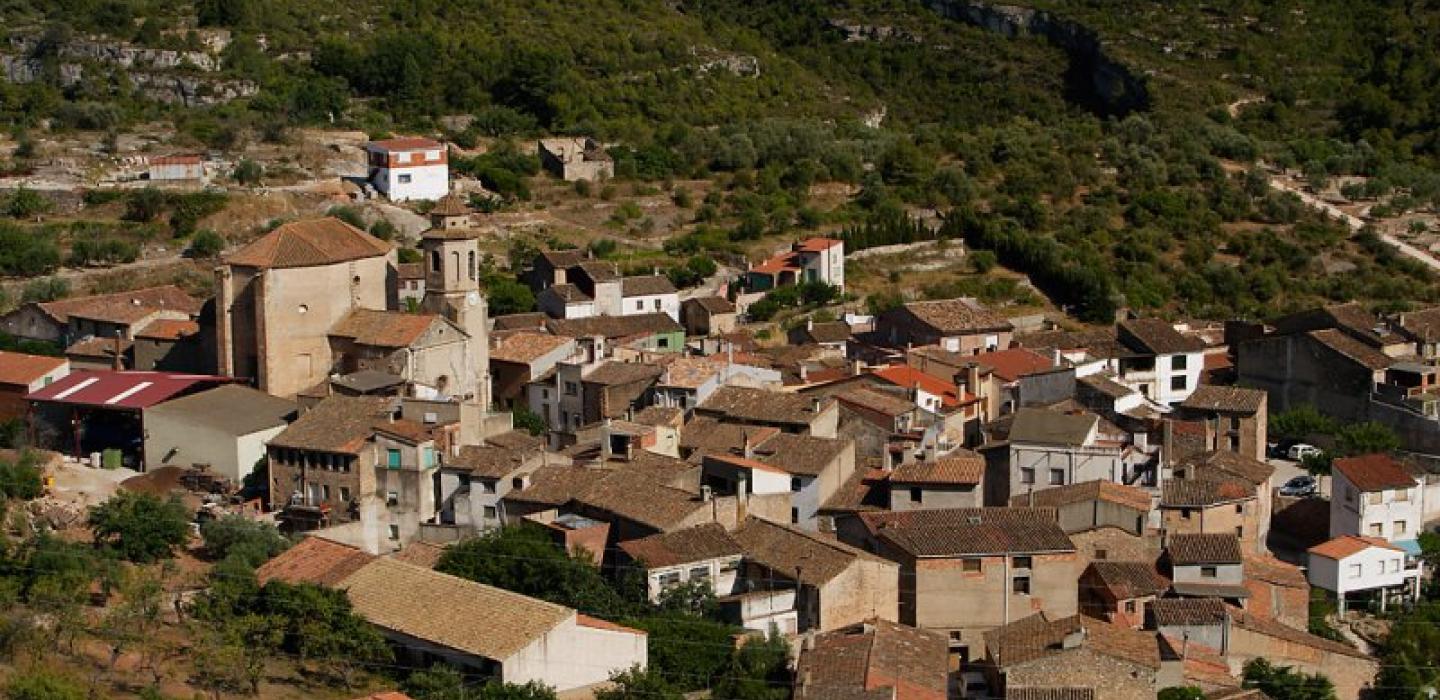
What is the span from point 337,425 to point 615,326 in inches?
453

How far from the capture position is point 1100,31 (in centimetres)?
8638

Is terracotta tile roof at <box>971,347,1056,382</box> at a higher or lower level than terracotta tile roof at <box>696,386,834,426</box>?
lower

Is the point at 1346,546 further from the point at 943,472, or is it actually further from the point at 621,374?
the point at 621,374

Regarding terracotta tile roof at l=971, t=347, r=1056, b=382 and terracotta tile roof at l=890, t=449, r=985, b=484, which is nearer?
terracotta tile roof at l=890, t=449, r=985, b=484

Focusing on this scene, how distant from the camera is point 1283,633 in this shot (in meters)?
30.7

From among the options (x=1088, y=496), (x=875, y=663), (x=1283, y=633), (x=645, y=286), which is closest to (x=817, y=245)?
(x=645, y=286)

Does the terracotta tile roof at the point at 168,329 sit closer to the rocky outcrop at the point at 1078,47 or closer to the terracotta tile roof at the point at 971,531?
the terracotta tile roof at the point at 971,531

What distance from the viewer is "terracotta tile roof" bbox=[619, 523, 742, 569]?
3048cm

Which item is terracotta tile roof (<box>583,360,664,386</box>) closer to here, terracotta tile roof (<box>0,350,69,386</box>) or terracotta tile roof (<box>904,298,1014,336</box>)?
terracotta tile roof (<box>904,298,1014,336</box>)

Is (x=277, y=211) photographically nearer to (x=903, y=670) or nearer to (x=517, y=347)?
(x=517, y=347)

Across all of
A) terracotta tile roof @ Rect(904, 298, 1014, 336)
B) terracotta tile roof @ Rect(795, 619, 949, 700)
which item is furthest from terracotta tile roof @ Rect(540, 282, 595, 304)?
terracotta tile roof @ Rect(795, 619, 949, 700)

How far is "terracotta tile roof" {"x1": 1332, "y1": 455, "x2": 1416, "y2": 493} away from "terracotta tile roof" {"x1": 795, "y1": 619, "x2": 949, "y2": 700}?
942cm

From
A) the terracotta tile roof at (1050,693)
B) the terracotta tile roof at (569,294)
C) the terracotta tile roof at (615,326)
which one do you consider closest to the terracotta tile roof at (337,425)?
the terracotta tile roof at (615,326)

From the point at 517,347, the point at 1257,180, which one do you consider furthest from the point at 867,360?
the point at 1257,180
